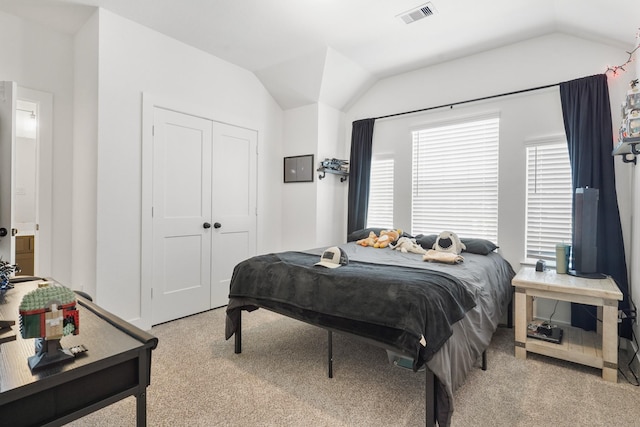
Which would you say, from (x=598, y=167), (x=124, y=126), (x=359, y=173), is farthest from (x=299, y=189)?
(x=598, y=167)

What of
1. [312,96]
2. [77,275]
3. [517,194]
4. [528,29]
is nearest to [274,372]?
[77,275]

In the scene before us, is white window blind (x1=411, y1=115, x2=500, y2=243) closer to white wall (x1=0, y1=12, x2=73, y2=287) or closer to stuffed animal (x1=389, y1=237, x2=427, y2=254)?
stuffed animal (x1=389, y1=237, x2=427, y2=254)

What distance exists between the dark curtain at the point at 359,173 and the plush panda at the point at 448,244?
123 centimetres

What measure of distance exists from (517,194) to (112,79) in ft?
13.0

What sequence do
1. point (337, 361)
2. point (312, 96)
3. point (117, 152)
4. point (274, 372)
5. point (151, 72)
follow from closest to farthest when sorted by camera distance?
point (274, 372), point (337, 361), point (117, 152), point (151, 72), point (312, 96)

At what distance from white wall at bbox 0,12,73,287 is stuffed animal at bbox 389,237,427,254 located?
10.7 feet

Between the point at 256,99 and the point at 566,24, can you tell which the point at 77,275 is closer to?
the point at 256,99

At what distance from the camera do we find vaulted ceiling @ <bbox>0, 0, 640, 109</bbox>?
8.96 feet

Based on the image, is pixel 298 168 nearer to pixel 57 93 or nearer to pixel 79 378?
pixel 57 93

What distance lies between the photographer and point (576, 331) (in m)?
2.77

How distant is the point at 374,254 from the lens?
3133mm

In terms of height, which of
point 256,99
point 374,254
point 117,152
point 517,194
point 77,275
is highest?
point 256,99

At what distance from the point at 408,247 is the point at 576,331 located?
152 centimetres

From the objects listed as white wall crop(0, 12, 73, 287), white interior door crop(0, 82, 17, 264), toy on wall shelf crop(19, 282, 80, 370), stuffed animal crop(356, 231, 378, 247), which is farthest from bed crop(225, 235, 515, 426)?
white wall crop(0, 12, 73, 287)
